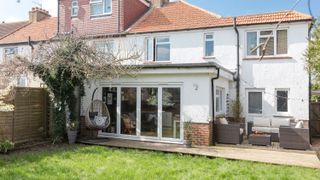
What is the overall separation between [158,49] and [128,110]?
5.93 metres

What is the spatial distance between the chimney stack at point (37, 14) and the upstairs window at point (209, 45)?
16703 mm

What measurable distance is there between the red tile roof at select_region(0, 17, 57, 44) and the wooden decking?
13.0 meters

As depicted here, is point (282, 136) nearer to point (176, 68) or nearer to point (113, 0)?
point (176, 68)

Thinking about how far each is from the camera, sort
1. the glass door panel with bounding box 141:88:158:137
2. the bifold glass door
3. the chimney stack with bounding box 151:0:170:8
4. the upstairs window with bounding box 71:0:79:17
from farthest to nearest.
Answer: the chimney stack with bounding box 151:0:170:8
the upstairs window with bounding box 71:0:79:17
the glass door panel with bounding box 141:88:158:137
the bifold glass door

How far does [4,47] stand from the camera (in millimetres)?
23125

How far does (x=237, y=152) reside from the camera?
11109 millimetres

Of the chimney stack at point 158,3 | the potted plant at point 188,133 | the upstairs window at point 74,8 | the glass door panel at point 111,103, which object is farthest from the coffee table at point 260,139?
the upstairs window at point 74,8

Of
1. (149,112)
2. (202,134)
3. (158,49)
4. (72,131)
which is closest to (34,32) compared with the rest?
(158,49)

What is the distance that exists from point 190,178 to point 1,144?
6919mm

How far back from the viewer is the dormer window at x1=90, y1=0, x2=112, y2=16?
1990 cm

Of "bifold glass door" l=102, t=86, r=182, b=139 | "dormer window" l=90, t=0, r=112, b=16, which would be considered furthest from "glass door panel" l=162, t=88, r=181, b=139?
"dormer window" l=90, t=0, r=112, b=16

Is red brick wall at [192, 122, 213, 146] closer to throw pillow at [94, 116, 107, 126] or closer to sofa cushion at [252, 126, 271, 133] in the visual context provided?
sofa cushion at [252, 126, 271, 133]

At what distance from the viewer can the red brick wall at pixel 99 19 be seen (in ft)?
64.2

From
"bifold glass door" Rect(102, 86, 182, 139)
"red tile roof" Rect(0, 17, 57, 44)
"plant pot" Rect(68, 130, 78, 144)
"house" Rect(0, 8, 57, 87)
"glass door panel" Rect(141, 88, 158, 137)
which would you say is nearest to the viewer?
"plant pot" Rect(68, 130, 78, 144)
